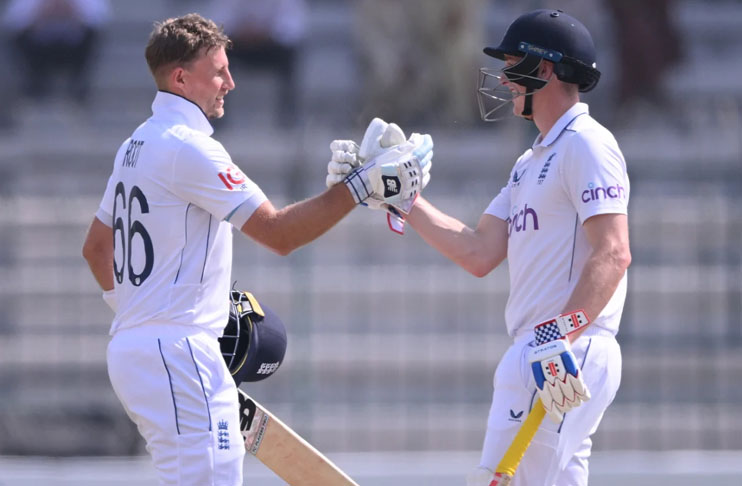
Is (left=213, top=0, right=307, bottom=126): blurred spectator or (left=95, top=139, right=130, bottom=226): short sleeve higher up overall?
(left=213, top=0, right=307, bottom=126): blurred spectator

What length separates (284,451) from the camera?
4.04 meters

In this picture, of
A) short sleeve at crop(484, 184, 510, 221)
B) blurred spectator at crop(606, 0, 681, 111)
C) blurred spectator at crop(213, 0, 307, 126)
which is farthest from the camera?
blurred spectator at crop(606, 0, 681, 111)

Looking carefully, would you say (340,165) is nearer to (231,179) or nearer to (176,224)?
(231,179)

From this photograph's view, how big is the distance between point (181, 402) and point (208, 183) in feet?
2.14

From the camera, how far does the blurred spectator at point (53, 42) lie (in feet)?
33.0

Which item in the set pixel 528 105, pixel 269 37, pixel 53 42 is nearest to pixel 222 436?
pixel 528 105

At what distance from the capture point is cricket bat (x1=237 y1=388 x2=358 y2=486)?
4.02 meters

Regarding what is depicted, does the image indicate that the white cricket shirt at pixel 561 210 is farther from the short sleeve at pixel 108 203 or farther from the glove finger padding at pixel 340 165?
the short sleeve at pixel 108 203

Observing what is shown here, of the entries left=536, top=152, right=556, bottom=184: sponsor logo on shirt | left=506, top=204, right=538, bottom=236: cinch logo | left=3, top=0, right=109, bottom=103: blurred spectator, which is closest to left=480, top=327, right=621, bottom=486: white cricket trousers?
left=506, top=204, right=538, bottom=236: cinch logo

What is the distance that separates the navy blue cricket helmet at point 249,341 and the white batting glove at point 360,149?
1.69ft

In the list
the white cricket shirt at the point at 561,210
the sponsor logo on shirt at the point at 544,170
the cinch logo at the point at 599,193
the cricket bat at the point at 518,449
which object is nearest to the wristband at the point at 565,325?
the white cricket shirt at the point at 561,210

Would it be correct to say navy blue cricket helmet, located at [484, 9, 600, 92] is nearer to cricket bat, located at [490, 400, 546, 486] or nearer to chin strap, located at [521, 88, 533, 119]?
chin strap, located at [521, 88, 533, 119]

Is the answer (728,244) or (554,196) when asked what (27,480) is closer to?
(554,196)

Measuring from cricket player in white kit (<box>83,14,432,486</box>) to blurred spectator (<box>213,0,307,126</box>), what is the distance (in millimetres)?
6463
